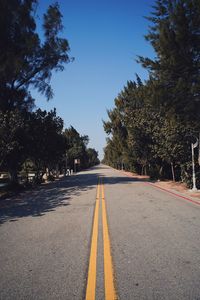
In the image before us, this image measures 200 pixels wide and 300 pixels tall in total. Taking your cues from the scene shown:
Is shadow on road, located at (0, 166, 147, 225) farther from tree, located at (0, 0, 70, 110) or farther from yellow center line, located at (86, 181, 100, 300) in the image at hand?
tree, located at (0, 0, 70, 110)

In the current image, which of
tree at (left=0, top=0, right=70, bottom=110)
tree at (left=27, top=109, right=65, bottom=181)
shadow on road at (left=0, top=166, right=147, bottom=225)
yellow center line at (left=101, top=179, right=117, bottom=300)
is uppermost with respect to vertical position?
tree at (left=0, top=0, right=70, bottom=110)

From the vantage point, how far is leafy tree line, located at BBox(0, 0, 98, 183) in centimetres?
2127

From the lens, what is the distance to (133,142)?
32.4m

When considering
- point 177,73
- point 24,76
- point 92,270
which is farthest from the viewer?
point 24,76

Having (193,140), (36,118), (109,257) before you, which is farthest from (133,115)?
(109,257)

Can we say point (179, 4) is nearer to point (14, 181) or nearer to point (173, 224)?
point (173, 224)

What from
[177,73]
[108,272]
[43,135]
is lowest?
[108,272]

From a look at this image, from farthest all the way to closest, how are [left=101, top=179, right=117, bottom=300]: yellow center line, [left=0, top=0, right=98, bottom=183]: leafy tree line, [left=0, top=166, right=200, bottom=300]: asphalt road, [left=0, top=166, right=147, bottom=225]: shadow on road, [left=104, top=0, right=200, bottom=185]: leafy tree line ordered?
[left=0, top=0, right=98, bottom=183]: leafy tree line
[left=104, top=0, right=200, bottom=185]: leafy tree line
[left=0, top=166, right=147, bottom=225]: shadow on road
[left=0, top=166, right=200, bottom=300]: asphalt road
[left=101, top=179, right=117, bottom=300]: yellow center line

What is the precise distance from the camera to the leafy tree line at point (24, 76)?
69.8 ft

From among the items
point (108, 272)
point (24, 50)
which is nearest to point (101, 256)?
point (108, 272)

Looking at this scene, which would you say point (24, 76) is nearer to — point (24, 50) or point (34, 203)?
point (24, 50)

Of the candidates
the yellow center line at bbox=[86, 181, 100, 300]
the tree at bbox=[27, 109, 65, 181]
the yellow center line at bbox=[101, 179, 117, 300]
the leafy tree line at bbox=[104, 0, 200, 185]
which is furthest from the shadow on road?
the leafy tree line at bbox=[104, 0, 200, 185]

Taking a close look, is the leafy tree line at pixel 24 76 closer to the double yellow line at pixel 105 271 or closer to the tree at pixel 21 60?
the tree at pixel 21 60

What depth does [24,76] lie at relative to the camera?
81.7ft
